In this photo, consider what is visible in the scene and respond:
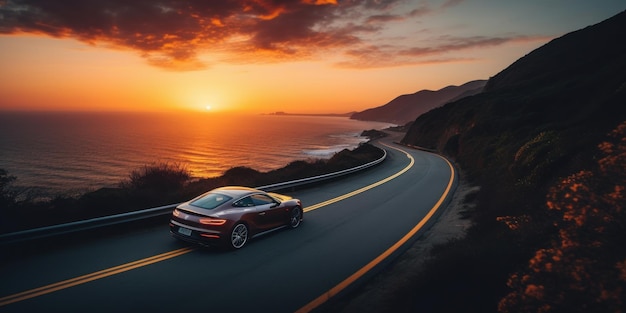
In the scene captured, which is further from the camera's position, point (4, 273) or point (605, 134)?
point (605, 134)

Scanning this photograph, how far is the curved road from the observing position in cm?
543

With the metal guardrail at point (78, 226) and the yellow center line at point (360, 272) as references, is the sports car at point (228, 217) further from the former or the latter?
the yellow center line at point (360, 272)

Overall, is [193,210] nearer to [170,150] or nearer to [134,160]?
[134,160]

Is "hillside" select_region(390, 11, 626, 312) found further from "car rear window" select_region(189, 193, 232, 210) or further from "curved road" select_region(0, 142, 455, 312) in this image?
"car rear window" select_region(189, 193, 232, 210)

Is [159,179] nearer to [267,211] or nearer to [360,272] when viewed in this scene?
[267,211]

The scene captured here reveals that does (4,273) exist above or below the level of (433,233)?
above

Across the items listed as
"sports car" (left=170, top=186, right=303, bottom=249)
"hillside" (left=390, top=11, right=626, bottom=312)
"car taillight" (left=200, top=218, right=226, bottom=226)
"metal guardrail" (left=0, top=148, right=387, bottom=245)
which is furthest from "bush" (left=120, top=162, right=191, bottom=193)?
"hillside" (left=390, top=11, right=626, bottom=312)

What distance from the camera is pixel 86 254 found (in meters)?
7.38

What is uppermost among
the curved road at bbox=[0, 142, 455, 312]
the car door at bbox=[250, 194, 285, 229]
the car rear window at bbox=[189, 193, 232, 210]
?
the car rear window at bbox=[189, 193, 232, 210]

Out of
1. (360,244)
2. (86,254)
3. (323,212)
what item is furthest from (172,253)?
(323,212)

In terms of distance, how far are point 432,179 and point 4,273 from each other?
19947mm

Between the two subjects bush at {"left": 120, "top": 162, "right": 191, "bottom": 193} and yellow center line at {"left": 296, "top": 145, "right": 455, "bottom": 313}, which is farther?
bush at {"left": 120, "top": 162, "right": 191, "bottom": 193}

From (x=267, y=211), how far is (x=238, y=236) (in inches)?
46.7

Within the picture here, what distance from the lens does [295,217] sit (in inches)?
397
